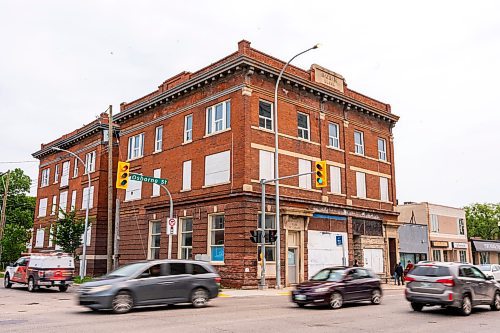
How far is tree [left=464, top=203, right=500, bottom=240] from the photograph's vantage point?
79000 mm

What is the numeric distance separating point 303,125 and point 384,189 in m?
9.78

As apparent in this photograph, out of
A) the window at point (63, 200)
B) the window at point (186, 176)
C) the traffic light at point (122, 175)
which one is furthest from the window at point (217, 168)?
the window at point (63, 200)

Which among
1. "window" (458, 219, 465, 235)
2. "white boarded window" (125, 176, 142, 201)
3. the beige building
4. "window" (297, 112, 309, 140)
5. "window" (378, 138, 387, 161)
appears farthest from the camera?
"window" (458, 219, 465, 235)

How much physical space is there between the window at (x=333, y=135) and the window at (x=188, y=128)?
9.17 metres

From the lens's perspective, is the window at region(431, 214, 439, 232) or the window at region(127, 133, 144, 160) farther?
the window at region(431, 214, 439, 232)

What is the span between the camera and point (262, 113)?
89.6ft

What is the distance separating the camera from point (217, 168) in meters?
27.2

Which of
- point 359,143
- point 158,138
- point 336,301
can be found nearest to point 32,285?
point 158,138

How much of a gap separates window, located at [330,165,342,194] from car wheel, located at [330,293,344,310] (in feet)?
50.8

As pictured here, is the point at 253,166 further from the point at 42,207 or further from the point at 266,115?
the point at 42,207

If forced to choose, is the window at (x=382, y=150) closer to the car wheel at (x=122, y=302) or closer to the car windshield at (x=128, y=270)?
the car windshield at (x=128, y=270)

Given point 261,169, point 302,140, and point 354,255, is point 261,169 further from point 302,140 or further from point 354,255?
point 354,255

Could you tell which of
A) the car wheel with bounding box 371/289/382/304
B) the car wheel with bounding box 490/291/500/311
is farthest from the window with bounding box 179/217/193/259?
the car wheel with bounding box 490/291/500/311

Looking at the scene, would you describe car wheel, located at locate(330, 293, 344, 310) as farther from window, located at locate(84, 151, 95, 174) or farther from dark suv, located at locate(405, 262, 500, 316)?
window, located at locate(84, 151, 95, 174)
